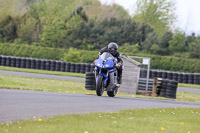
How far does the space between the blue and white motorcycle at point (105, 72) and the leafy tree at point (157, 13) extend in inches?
Answer: 2512

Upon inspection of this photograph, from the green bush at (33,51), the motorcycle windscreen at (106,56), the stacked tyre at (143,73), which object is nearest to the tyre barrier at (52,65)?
the green bush at (33,51)

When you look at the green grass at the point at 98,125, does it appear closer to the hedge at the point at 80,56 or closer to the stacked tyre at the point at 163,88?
the stacked tyre at the point at 163,88

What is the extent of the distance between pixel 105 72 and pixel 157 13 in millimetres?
66136

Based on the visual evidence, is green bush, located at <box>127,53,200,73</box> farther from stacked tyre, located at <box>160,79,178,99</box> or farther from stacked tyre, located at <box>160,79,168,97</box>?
stacked tyre, located at <box>160,79,178,99</box>

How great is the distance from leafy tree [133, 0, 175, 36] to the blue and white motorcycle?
209ft

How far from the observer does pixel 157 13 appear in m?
79.0

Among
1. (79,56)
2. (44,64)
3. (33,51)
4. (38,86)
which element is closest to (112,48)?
(38,86)

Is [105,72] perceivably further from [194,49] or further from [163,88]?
[194,49]

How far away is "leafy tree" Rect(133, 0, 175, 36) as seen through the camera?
78000 millimetres

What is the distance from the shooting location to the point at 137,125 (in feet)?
27.8

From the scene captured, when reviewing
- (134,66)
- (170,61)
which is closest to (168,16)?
(170,61)

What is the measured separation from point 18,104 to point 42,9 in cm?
6566

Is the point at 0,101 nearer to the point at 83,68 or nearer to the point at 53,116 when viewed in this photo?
the point at 53,116

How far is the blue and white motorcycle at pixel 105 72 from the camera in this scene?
46.3 ft
